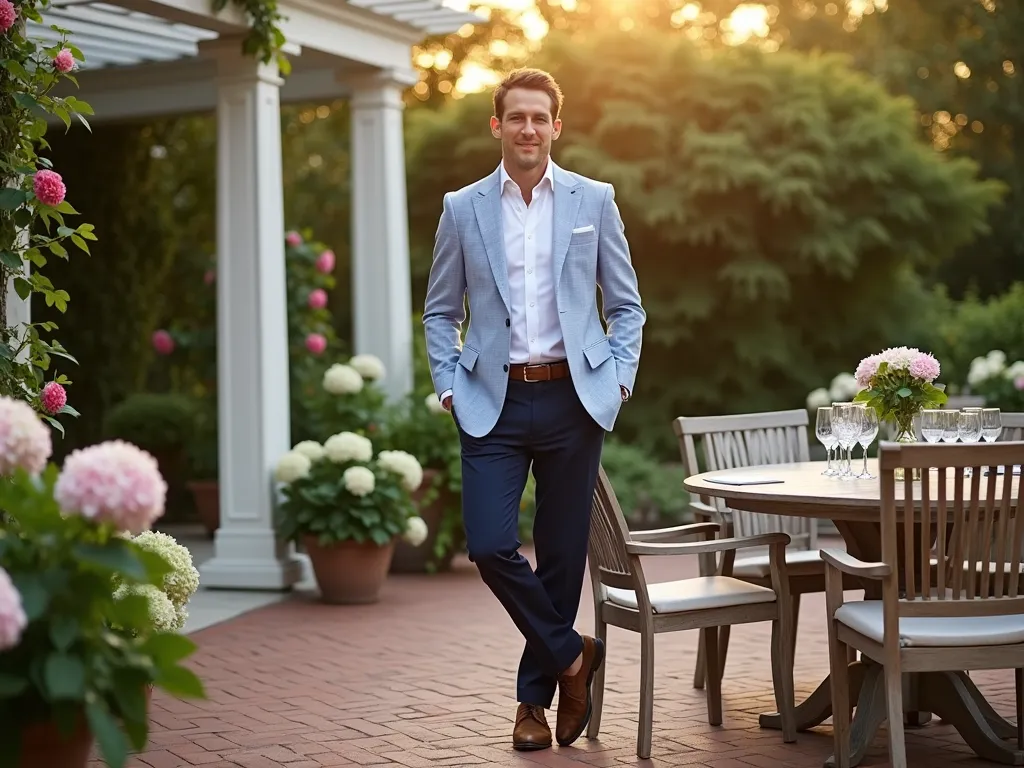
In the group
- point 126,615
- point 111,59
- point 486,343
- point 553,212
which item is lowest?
point 126,615

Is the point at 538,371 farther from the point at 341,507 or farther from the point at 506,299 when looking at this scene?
the point at 341,507

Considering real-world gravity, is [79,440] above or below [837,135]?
below

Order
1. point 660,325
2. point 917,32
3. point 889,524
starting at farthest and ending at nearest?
point 917,32, point 660,325, point 889,524

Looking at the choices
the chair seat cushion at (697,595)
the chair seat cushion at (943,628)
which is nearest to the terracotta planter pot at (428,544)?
the chair seat cushion at (697,595)

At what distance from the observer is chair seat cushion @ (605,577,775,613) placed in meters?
4.43

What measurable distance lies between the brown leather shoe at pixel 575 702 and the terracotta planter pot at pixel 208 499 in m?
5.94

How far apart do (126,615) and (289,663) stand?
362 centimetres

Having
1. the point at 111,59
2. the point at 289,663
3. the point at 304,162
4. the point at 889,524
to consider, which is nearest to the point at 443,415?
the point at 289,663

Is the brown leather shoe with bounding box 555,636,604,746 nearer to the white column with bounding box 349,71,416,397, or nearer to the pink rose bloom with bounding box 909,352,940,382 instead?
the pink rose bloom with bounding box 909,352,940,382

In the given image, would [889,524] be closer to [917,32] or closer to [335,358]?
[335,358]

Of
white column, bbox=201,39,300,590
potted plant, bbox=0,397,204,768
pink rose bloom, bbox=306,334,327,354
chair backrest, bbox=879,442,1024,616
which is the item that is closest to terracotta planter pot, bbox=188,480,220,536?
pink rose bloom, bbox=306,334,327,354

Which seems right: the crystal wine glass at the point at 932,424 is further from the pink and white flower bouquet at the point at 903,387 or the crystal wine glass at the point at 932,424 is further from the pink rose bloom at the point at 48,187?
the pink rose bloom at the point at 48,187

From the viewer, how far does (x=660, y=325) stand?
1324cm

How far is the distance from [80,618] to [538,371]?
2.12m
